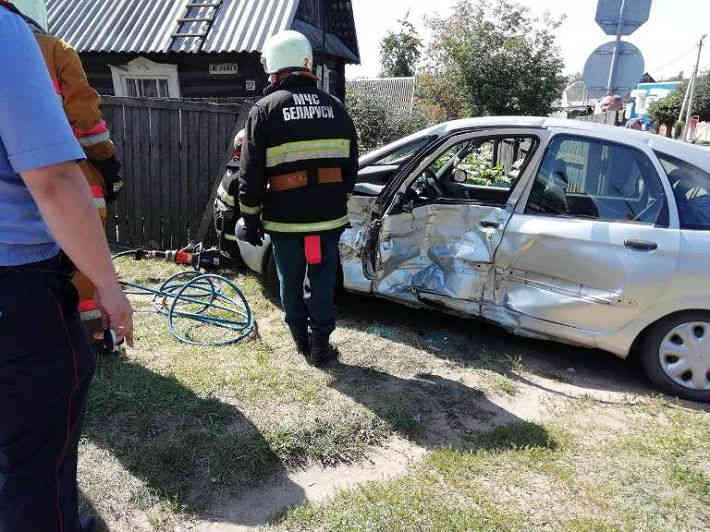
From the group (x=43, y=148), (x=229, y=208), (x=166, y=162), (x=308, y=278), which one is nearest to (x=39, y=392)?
(x=43, y=148)

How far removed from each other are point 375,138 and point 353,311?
44.8 feet

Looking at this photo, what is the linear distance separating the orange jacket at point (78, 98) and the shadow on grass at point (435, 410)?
185cm

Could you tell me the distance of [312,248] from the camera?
3.51 meters

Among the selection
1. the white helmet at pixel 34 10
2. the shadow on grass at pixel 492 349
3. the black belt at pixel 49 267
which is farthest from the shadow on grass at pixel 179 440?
the white helmet at pixel 34 10

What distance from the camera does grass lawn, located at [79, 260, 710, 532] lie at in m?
2.48

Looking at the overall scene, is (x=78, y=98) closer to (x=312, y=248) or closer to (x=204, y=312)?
(x=312, y=248)

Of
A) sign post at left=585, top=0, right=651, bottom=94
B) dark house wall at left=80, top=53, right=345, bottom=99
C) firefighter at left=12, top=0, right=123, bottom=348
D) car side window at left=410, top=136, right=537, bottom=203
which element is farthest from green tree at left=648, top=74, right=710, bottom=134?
firefighter at left=12, top=0, right=123, bottom=348

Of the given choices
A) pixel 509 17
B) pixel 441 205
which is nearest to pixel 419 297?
pixel 441 205

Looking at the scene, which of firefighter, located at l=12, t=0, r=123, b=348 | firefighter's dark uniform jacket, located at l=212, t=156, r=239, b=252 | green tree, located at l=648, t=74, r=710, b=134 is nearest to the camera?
firefighter, located at l=12, t=0, r=123, b=348

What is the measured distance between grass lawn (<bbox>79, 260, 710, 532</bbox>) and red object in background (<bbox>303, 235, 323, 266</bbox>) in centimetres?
73

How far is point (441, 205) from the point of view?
164 inches

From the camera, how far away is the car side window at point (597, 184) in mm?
3662

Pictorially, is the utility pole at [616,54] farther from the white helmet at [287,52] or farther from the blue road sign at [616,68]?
the white helmet at [287,52]

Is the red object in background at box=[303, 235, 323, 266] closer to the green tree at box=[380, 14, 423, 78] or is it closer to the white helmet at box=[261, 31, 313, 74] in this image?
the white helmet at box=[261, 31, 313, 74]
